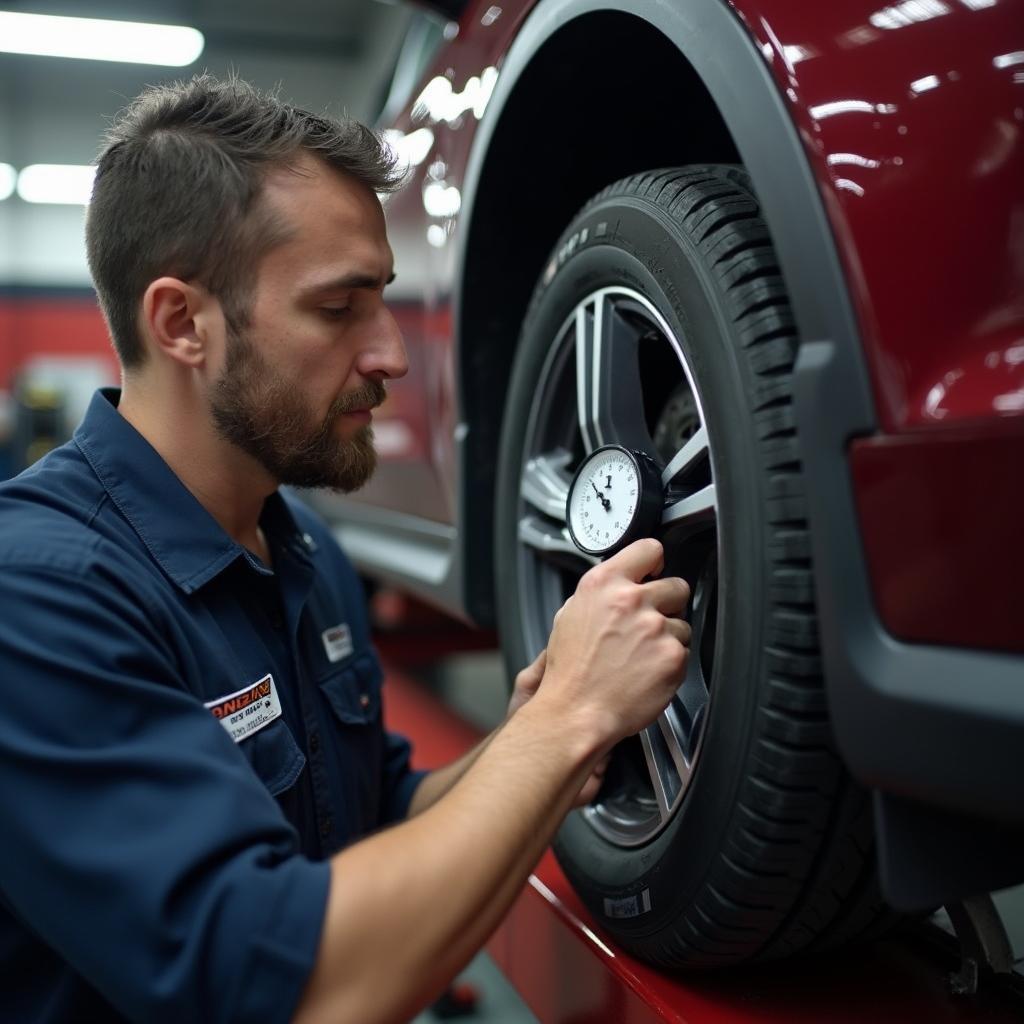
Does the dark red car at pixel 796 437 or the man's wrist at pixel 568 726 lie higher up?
the dark red car at pixel 796 437

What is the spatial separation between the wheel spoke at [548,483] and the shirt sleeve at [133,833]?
446mm

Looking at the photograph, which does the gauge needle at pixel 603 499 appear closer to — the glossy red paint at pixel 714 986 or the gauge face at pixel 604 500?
the gauge face at pixel 604 500

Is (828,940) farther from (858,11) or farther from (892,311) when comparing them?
(858,11)

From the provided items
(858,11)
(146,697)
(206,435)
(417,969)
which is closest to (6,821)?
(146,697)

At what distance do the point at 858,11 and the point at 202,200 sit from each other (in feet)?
1.98

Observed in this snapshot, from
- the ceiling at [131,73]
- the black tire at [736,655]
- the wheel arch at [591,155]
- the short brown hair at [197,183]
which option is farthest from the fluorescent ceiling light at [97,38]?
the black tire at [736,655]

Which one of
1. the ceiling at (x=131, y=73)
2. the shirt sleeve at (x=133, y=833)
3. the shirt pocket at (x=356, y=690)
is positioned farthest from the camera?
the ceiling at (x=131, y=73)

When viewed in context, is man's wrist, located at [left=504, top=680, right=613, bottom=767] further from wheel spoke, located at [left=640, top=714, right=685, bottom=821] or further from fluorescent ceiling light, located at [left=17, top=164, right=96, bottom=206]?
fluorescent ceiling light, located at [left=17, top=164, right=96, bottom=206]

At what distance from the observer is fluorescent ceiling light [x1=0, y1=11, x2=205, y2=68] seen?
628 cm

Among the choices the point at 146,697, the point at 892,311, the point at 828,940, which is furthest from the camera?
the point at 828,940

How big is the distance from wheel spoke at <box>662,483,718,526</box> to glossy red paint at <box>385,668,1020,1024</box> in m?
0.41

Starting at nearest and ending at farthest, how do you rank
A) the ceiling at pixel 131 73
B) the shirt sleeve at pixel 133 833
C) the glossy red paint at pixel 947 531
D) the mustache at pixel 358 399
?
the glossy red paint at pixel 947 531 → the shirt sleeve at pixel 133 833 → the mustache at pixel 358 399 → the ceiling at pixel 131 73

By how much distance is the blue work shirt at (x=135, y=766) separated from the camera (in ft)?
2.28

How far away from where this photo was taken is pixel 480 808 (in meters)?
0.78
